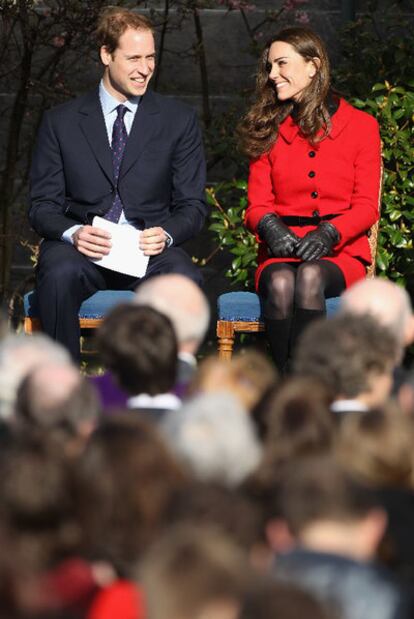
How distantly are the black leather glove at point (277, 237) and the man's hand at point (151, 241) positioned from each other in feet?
1.41

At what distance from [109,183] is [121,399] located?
227 cm

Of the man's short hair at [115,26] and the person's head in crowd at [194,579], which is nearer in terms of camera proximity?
the person's head in crowd at [194,579]

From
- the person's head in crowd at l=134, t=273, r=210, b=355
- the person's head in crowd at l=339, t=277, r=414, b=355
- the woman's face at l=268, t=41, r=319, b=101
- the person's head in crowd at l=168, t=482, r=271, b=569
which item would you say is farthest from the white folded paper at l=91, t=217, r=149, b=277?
the person's head in crowd at l=168, t=482, r=271, b=569

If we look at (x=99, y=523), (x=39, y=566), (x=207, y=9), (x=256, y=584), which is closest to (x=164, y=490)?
(x=99, y=523)

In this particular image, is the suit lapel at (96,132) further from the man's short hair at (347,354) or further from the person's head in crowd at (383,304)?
the man's short hair at (347,354)

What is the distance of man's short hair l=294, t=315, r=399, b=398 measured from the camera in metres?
3.45

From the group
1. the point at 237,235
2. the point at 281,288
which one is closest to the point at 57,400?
the point at 281,288

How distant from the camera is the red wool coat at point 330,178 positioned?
5.86m

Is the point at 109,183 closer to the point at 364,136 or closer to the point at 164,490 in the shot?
the point at 364,136

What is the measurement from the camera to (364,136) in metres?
5.89

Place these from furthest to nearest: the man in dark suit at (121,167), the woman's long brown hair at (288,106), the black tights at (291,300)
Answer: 1. the woman's long brown hair at (288,106)
2. the man in dark suit at (121,167)
3. the black tights at (291,300)

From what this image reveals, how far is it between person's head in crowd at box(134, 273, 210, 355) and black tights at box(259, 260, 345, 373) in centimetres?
141

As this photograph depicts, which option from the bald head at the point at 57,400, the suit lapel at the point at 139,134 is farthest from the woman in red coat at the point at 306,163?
the bald head at the point at 57,400

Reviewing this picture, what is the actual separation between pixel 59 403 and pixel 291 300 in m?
2.43
